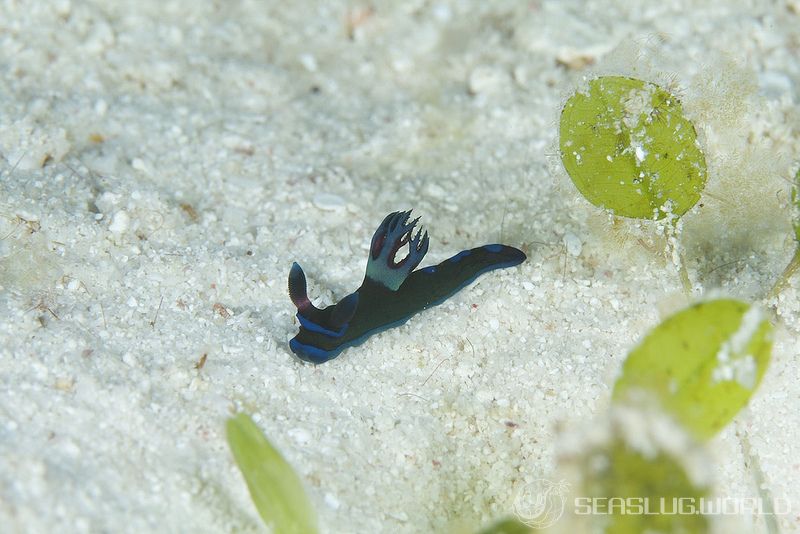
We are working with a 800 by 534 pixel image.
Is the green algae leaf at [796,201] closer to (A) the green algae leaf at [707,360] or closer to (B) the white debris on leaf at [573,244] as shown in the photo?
(A) the green algae leaf at [707,360]

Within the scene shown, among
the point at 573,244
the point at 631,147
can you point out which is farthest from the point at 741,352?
the point at 573,244

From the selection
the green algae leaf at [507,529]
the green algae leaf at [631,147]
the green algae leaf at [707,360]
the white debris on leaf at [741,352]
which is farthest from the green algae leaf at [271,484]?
the green algae leaf at [631,147]

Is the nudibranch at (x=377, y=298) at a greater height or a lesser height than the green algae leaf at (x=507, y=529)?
lesser

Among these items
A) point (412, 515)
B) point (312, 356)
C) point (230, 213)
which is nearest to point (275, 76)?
point (230, 213)

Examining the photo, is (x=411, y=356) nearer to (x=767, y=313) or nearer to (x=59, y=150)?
(x=767, y=313)

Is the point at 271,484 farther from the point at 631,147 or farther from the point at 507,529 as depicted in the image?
the point at 631,147

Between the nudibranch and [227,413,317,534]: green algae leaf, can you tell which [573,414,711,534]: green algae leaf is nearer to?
[227,413,317,534]: green algae leaf
